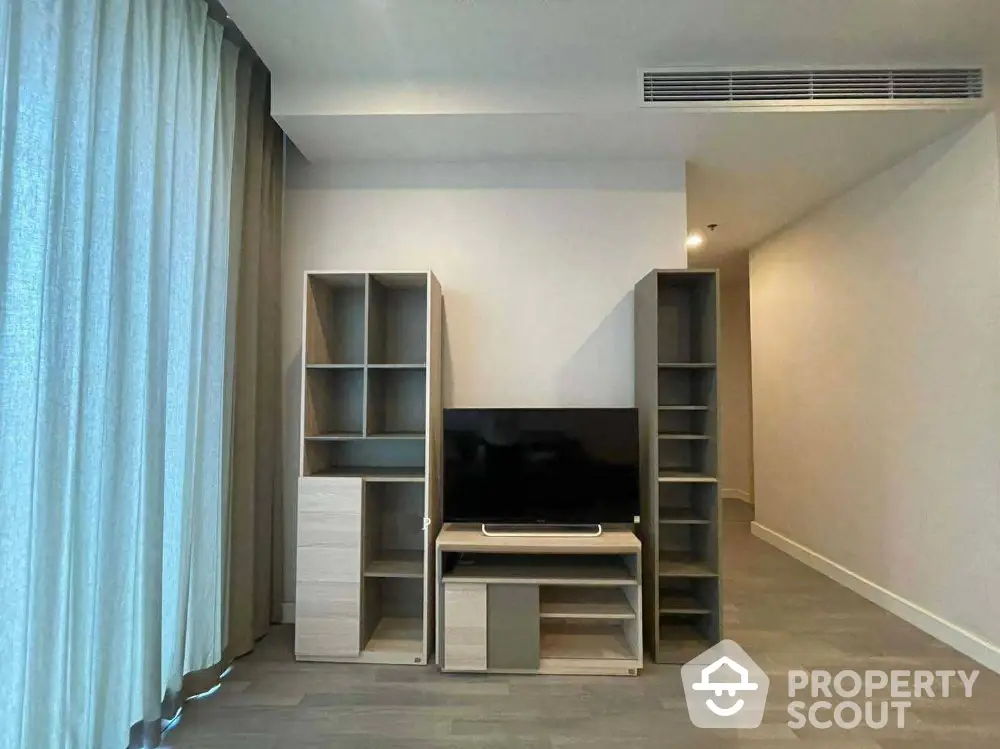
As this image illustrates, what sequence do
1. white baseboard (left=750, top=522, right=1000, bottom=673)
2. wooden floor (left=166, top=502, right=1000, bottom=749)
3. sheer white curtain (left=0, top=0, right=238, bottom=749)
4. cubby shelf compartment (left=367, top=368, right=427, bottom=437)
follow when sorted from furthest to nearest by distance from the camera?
cubby shelf compartment (left=367, top=368, right=427, bottom=437) < white baseboard (left=750, top=522, right=1000, bottom=673) < wooden floor (left=166, top=502, right=1000, bottom=749) < sheer white curtain (left=0, top=0, right=238, bottom=749)

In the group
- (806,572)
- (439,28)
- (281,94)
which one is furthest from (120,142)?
(806,572)

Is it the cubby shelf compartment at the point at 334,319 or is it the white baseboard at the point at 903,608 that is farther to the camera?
the cubby shelf compartment at the point at 334,319

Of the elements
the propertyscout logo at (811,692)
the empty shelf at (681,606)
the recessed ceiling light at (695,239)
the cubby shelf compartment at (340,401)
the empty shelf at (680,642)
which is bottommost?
the propertyscout logo at (811,692)

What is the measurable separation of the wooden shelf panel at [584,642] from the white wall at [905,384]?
175cm

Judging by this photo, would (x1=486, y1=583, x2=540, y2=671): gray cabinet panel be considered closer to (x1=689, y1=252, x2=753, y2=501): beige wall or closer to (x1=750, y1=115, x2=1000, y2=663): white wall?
(x1=750, y1=115, x2=1000, y2=663): white wall

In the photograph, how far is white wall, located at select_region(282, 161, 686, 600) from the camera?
283cm

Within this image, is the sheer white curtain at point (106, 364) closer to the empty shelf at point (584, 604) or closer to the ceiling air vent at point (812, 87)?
the empty shelf at point (584, 604)

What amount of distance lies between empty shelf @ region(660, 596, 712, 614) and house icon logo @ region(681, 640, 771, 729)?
0.60 feet

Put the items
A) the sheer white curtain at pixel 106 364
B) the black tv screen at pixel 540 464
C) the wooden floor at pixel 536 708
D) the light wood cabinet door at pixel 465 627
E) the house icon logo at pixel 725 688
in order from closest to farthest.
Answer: the sheer white curtain at pixel 106 364 → the wooden floor at pixel 536 708 → the house icon logo at pixel 725 688 → the light wood cabinet door at pixel 465 627 → the black tv screen at pixel 540 464

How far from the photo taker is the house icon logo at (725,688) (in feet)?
6.39

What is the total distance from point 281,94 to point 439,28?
2.93 feet

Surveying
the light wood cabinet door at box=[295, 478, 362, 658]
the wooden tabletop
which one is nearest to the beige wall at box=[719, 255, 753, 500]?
the wooden tabletop

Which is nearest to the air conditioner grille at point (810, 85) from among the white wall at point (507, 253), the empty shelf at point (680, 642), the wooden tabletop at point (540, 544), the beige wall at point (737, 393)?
the white wall at point (507, 253)

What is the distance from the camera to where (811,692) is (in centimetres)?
212
